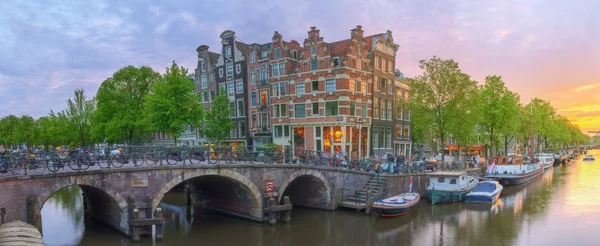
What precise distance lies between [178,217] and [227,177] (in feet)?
23.3

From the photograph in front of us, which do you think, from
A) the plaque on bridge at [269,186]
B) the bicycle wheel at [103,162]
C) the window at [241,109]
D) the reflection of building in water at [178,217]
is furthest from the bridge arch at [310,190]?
the window at [241,109]

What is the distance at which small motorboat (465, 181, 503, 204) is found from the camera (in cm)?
3350

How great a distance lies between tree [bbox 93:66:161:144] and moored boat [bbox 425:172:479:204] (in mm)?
34658

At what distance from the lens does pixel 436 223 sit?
27.1 metres

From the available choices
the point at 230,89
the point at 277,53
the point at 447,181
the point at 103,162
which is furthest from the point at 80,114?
the point at 447,181

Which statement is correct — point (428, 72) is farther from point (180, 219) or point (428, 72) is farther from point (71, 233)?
point (71, 233)

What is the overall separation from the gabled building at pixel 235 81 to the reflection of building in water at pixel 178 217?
2112cm

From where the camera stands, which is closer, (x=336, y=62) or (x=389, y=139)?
(x=336, y=62)

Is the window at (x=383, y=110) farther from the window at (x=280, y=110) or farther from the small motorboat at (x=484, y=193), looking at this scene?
the small motorboat at (x=484, y=193)

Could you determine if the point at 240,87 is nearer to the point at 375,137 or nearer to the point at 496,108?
the point at 375,137

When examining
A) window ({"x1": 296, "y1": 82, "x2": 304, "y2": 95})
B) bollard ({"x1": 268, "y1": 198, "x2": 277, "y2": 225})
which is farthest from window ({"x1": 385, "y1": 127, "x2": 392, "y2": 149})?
bollard ({"x1": 268, "y1": 198, "x2": 277, "y2": 225})

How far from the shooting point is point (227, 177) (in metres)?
24.9

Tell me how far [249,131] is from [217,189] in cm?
2361

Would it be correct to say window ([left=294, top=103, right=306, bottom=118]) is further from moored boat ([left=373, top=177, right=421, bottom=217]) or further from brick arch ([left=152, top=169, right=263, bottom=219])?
brick arch ([left=152, top=169, right=263, bottom=219])
